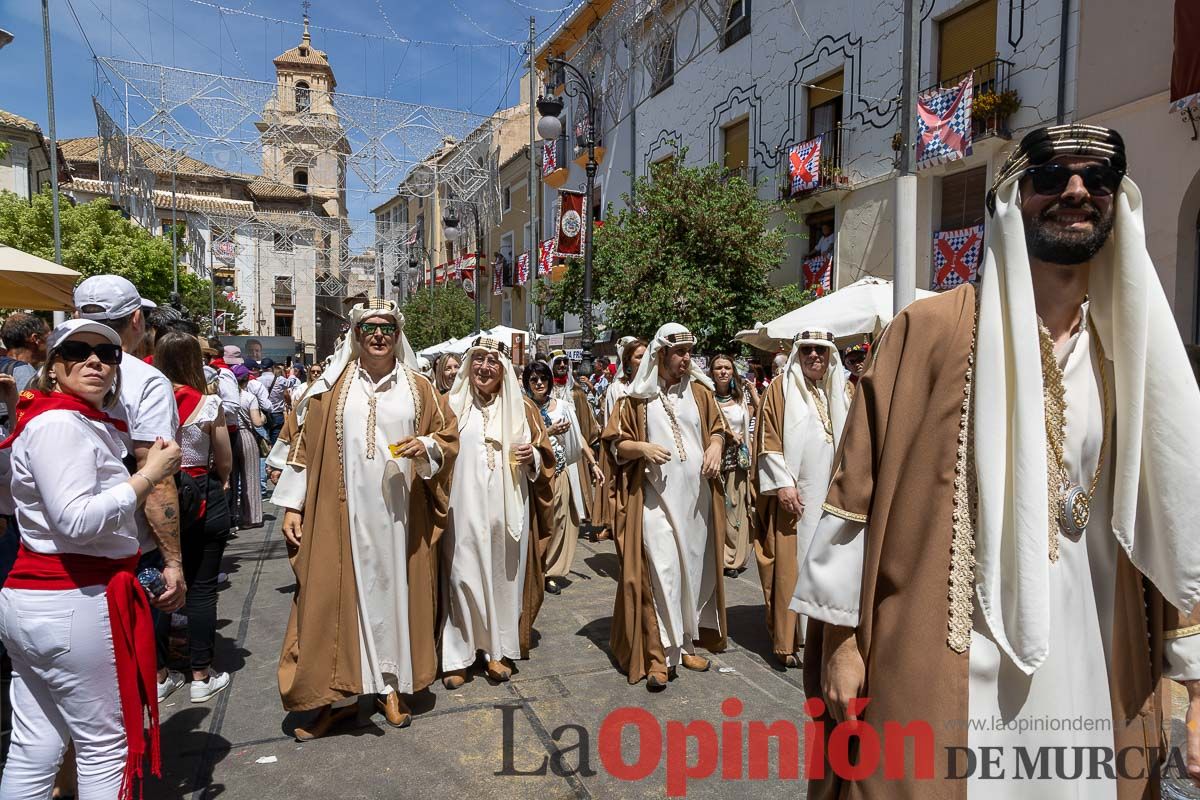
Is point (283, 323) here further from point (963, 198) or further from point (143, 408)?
point (143, 408)

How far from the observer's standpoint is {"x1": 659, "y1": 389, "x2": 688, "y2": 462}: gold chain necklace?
446cm

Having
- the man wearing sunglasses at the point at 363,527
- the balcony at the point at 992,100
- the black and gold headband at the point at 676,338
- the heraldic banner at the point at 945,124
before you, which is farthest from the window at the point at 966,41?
the man wearing sunglasses at the point at 363,527

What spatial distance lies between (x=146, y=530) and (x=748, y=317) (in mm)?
12688

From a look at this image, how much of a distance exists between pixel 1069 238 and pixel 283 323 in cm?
6228

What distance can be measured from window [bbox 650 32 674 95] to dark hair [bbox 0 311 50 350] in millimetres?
17037

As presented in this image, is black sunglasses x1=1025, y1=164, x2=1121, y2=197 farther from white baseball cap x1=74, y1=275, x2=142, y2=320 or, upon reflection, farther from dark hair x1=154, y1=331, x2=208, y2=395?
dark hair x1=154, y1=331, x2=208, y2=395

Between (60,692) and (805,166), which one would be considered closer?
(60,692)

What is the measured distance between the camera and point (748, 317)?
569 inches

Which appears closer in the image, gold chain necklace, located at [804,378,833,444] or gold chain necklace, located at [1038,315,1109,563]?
gold chain necklace, located at [1038,315,1109,563]

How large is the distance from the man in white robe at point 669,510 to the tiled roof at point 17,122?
34.9 metres

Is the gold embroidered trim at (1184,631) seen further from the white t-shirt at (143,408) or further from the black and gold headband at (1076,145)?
the white t-shirt at (143,408)

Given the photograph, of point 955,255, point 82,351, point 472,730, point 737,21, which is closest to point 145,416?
point 82,351

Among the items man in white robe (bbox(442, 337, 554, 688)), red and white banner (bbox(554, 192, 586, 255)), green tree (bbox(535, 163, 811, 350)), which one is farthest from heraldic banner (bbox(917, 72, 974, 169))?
man in white robe (bbox(442, 337, 554, 688))

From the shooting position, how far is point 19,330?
4.50 m
